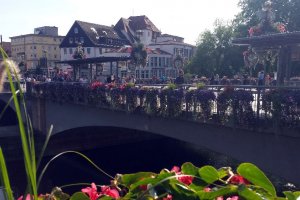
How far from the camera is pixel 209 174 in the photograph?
1391 millimetres

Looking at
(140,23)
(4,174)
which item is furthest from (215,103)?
(140,23)

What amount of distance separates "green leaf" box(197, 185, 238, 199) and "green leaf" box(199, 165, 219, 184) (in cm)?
8

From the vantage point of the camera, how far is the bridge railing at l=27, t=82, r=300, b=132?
8.01 meters

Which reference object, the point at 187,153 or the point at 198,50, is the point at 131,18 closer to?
the point at 198,50

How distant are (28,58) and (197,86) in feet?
244

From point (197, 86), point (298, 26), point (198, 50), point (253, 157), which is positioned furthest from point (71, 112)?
point (198, 50)

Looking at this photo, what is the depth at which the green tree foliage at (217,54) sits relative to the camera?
41719 mm

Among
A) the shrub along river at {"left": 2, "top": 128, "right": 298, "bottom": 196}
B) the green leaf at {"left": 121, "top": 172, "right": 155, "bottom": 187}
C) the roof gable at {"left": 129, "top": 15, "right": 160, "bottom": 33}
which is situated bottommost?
the shrub along river at {"left": 2, "top": 128, "right": 298, "bottom": 196}

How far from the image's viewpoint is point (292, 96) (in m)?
7.79

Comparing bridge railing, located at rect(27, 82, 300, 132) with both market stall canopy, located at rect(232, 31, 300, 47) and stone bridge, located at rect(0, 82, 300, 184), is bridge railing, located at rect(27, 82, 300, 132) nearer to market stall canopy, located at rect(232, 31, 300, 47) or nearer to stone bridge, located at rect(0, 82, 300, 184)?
stone bridge, located at rect(0, 82, 300, 184)

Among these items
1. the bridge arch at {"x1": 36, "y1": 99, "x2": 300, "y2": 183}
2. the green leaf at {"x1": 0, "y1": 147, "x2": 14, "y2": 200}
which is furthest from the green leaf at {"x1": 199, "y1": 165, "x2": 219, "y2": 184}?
the bridge arch at {"x1": 36, "y1": 99, "x2": 300, "y2": 183}

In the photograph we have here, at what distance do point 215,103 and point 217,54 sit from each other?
3507 centimetres

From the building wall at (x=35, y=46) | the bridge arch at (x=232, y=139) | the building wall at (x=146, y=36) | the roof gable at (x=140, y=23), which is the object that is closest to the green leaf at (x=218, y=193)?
the bridge arch at (x=232, y=139)

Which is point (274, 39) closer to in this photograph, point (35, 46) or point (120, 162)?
point (120, 162)
